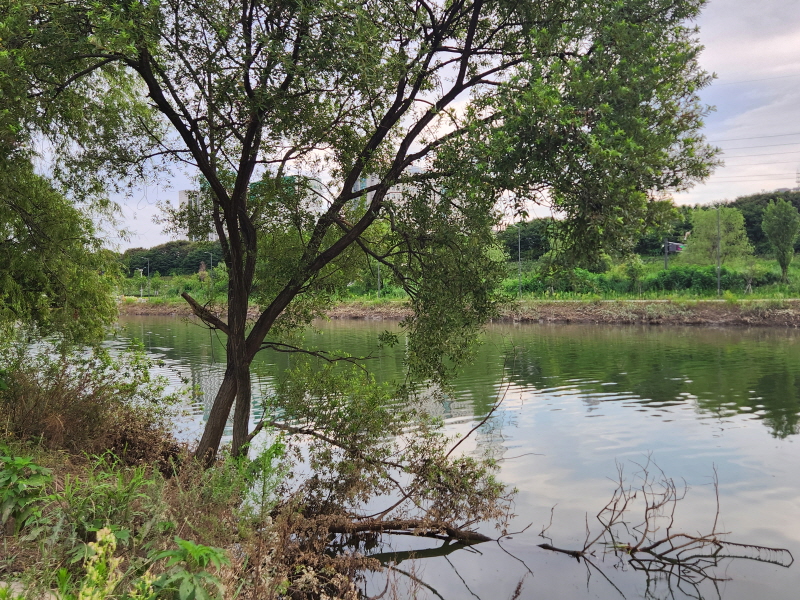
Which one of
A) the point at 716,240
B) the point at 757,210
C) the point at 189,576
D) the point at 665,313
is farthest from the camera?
the point at 757,210

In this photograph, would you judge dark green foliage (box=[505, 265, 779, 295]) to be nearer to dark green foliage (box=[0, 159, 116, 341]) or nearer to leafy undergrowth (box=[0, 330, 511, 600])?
dark green foliage (box=[0, 159, 116, 341])

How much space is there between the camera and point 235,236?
24.7 ft

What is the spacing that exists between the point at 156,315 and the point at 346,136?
1968 inches

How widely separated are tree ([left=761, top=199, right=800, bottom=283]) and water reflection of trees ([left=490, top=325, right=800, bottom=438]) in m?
13.3

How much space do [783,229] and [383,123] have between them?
1646 inches

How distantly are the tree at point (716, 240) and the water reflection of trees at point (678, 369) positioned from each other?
15.9m

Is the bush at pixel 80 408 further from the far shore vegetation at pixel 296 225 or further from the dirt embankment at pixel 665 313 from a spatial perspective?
the dirt embankment at pixel 665 313

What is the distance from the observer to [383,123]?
7.62 meters

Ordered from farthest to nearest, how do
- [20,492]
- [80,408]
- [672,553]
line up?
[80,408] → [672,553] → [20,492]

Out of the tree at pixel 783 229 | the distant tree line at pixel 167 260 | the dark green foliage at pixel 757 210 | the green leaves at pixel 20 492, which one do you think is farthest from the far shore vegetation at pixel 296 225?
the distant tree line at pixel 167 260

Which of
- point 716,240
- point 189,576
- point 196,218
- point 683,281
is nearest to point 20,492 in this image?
point 189,576

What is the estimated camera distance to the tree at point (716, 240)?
45.3m

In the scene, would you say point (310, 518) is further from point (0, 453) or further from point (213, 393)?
point (213, 393)

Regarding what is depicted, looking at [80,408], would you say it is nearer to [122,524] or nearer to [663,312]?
[122,524]
